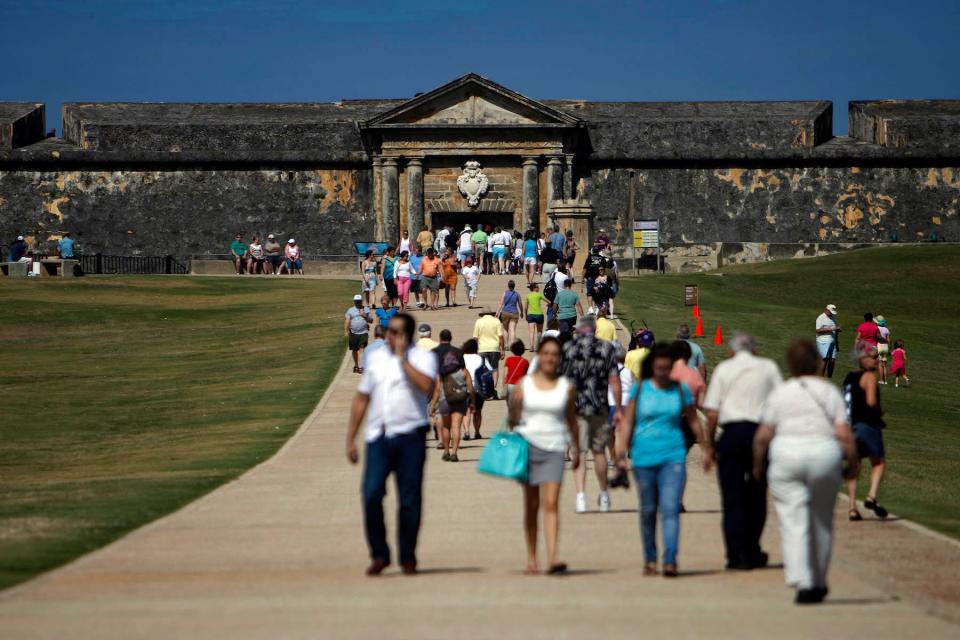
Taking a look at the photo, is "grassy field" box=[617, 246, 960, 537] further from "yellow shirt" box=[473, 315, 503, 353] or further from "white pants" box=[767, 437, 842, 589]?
"yellow shirt" box=[473, 315, 503, 353]

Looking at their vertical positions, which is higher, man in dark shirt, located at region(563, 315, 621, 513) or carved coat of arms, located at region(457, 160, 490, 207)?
carved coat of arms, located at region(457, 160, 490, 207)

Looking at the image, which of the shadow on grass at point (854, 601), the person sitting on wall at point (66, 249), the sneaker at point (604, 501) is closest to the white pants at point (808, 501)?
the shadow on grass at point (854, 601)

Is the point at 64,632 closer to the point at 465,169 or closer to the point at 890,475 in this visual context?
the point at 890,475

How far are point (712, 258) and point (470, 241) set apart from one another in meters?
12.0

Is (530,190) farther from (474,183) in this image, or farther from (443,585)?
(443,585)

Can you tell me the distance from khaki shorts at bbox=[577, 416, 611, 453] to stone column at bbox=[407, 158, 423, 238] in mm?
38197

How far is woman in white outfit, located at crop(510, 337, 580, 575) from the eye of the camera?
36.4 ft

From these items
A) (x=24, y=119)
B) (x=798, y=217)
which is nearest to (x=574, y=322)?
(x=798, y=217)

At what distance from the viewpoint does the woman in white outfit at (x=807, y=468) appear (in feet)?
32.5

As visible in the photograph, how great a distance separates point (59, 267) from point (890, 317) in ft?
80.1

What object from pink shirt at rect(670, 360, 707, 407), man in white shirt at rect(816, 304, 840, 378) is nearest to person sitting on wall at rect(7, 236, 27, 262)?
man in white shirt at rect(816, 304, 840, 378)

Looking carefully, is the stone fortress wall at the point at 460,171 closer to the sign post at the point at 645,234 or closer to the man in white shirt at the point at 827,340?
the sign post at the point at 645,234

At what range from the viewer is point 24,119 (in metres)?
55.7

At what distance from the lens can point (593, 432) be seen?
14.2 m
